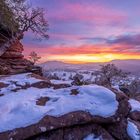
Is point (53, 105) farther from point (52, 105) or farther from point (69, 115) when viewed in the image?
point (69, 115)

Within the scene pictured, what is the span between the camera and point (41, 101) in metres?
13.8

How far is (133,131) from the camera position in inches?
517

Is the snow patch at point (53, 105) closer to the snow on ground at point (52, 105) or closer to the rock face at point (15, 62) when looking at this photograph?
the snow on ground at point (52, 105)

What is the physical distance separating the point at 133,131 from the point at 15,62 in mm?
15499

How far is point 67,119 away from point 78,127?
0.60 m

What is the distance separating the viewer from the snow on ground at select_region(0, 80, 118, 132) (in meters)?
12.2

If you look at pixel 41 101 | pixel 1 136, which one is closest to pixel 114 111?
pixel 41 101

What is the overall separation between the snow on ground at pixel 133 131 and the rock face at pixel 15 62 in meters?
12.8

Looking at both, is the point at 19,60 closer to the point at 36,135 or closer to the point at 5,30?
the point at 5,30

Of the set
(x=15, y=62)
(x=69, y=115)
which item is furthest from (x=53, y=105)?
(x=15, y=62)

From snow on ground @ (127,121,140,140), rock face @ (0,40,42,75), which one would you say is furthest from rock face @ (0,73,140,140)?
rock face @ (0,40,42,75)

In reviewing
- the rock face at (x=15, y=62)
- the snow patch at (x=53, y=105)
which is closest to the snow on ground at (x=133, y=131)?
the snow patch at (x=53, y=105)

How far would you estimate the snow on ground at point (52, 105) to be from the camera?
40.1 ft

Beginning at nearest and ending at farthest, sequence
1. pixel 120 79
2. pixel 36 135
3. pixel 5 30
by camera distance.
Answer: pixel 36 135 < pixel 5 30 < pixel 120 79
